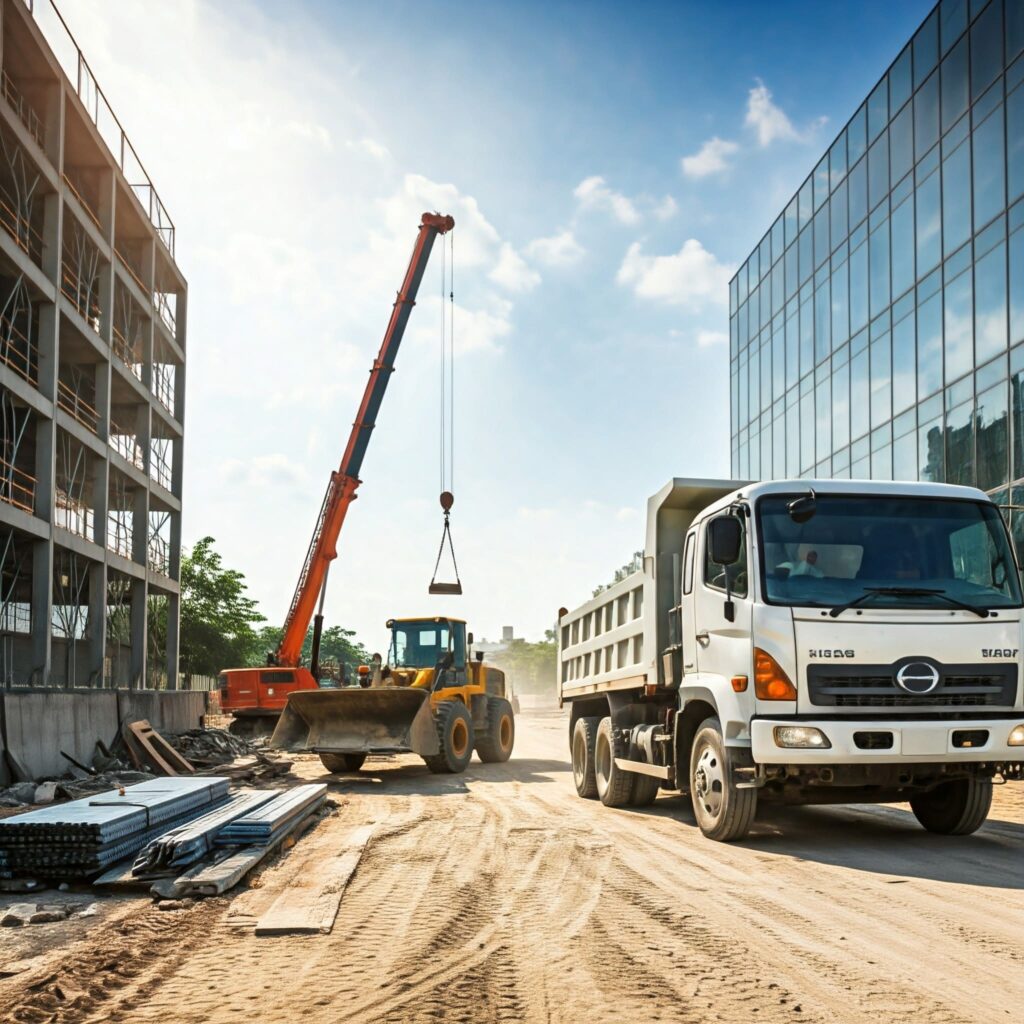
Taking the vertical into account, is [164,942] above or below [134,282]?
below

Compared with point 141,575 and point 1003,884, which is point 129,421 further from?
point 1003,884

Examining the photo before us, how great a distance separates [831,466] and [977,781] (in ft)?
58.9

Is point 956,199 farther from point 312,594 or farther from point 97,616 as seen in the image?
point 97,616

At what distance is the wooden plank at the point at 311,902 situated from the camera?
225 inches

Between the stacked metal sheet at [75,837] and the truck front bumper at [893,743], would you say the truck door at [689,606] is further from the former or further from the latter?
the stacked metal sheet at [75,837]

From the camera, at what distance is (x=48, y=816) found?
25.2ft

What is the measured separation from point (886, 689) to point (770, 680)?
2.79 ft

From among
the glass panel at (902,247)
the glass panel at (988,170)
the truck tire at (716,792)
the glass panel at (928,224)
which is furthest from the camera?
the glass panel at (902,247)

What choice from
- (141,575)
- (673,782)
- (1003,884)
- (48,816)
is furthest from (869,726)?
(141,575)

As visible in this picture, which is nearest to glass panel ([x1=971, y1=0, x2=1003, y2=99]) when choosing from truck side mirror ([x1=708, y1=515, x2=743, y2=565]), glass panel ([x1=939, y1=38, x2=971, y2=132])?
glass panel ([x1=939, y1=38, x2=971, y2=132])

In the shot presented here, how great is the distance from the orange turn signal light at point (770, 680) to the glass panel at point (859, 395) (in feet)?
57.1

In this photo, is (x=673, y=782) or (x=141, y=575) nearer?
(x=673, y=782)

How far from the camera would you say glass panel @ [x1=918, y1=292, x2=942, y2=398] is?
20656 mm

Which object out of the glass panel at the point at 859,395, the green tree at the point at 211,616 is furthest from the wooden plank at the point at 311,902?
the green tree at the point at 211,616
